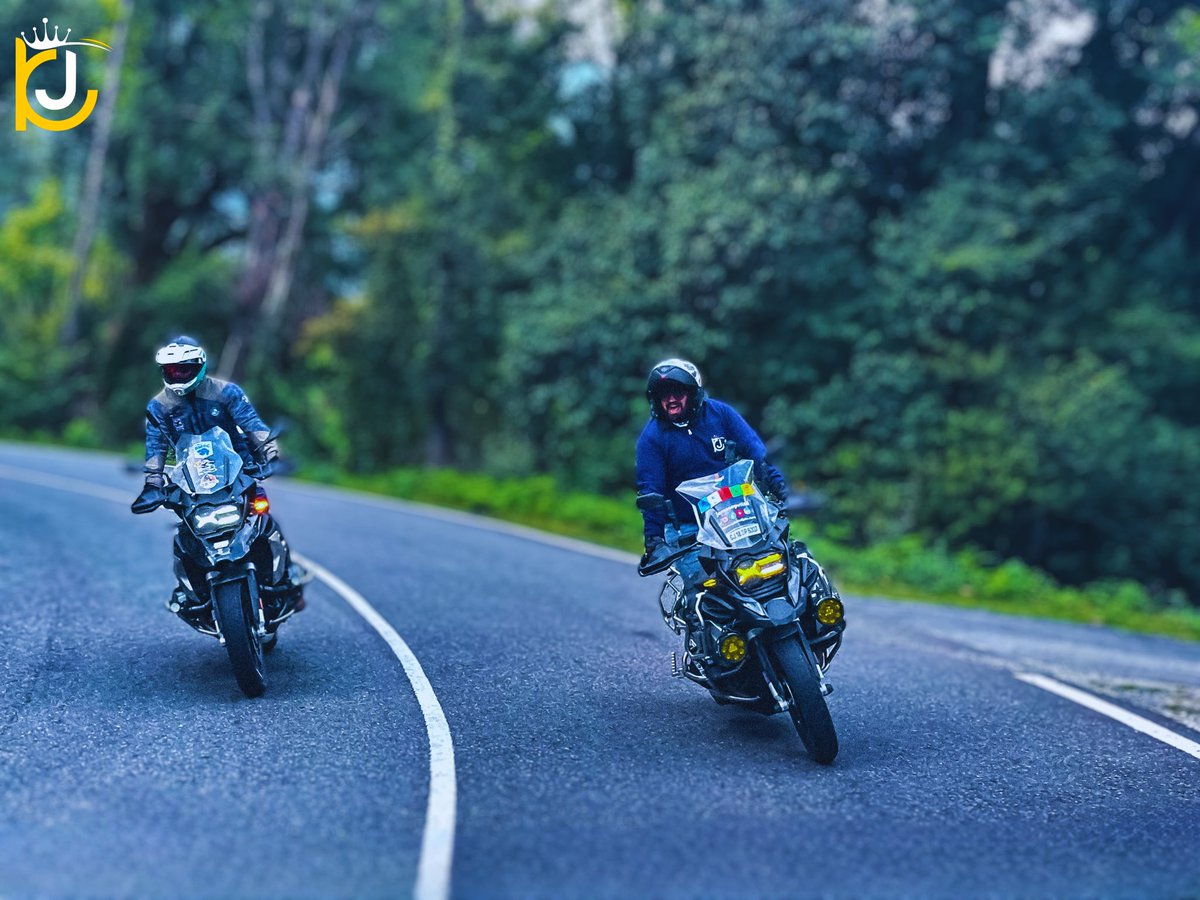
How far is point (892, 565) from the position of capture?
52.0 feet

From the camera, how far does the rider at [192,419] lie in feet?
25.6

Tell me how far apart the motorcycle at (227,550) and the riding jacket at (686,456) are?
98.8 inches

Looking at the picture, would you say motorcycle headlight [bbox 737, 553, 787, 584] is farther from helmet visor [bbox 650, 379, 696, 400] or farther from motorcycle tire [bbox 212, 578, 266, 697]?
motorcycle tire [bbox 212, 578, 266, 697]

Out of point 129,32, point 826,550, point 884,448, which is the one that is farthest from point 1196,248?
point 129,32

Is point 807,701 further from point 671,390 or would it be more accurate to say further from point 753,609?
point 671,390

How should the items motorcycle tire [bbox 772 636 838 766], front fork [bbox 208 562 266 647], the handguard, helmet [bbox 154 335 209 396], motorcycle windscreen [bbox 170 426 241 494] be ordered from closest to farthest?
motorcycle tire [bbox 772 636 838 766]
the handguard
front fork [bbox 208 562 266 647]
motorcycle windscreen [bbox 170 426 241 494]
helmet [bbox 154 335 209 396]

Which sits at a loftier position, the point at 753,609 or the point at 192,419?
the point at 192,419

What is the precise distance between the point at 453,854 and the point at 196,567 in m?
3.60

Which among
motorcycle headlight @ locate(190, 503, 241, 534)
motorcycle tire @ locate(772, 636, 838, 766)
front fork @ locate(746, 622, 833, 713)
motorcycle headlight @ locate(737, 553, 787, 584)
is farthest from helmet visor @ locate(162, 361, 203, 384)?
motorcycle tire @ locate(772, 636, 838, 766)

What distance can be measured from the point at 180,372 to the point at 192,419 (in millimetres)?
394

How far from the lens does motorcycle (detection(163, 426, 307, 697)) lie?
7371mm

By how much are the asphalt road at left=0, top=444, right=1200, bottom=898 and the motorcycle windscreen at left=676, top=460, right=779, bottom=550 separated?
118 centimetres

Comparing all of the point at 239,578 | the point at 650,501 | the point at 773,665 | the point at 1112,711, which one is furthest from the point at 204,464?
the point at 1112,711

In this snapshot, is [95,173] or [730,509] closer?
[730,509]
